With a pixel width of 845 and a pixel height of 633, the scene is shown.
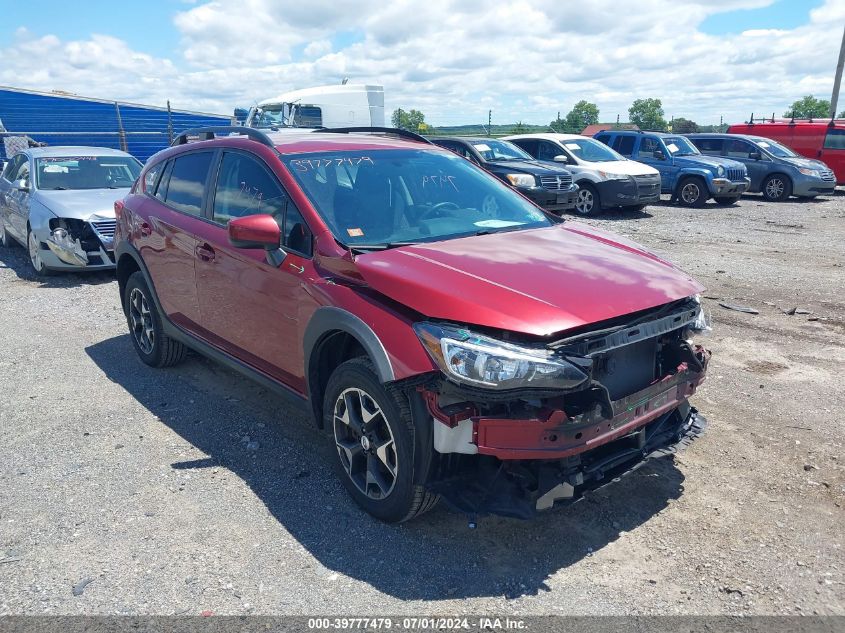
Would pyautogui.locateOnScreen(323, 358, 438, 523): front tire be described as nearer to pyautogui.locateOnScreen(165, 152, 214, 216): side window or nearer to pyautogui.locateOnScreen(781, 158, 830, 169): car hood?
pyautogui.locateOnScreen(165, 152, 214, 216): side window

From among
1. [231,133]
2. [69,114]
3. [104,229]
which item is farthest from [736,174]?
[69,114]

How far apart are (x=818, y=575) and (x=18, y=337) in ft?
23.0

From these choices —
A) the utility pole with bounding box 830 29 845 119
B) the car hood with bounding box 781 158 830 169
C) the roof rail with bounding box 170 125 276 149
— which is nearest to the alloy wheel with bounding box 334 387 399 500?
the roof rail with bounding box 170 125 276 149

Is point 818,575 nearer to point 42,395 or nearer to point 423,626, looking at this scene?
point 423,626

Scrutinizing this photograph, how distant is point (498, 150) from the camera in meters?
15.3

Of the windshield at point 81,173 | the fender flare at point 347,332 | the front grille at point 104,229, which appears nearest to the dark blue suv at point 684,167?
the windshield at point 81,173

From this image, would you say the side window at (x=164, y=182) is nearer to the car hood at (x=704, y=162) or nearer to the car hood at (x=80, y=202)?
the car hood at (x=80, y=202)

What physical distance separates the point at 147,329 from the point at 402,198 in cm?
290

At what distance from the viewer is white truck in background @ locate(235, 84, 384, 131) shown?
21.3m

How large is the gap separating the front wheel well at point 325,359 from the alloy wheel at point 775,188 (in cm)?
1817

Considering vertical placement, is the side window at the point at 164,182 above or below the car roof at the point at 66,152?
below

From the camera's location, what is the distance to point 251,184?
4.24 meters

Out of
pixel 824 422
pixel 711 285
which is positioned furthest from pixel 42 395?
pixel 711 285

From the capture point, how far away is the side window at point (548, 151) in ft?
52.4
